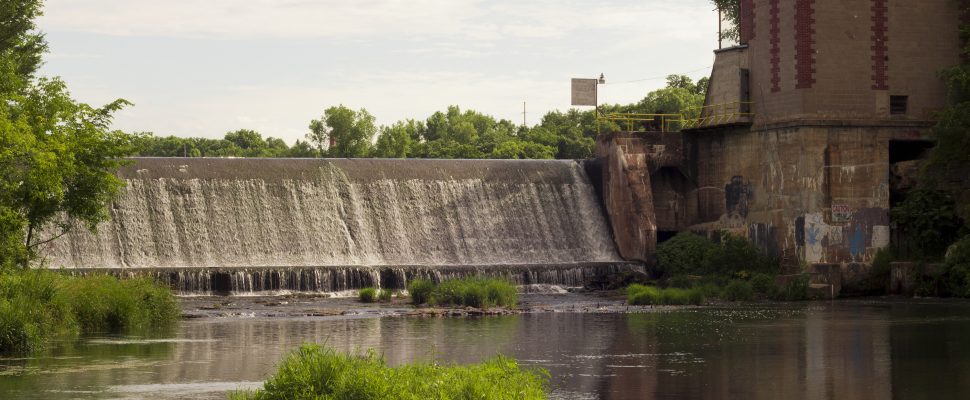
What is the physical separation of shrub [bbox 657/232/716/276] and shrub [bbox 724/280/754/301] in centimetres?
438

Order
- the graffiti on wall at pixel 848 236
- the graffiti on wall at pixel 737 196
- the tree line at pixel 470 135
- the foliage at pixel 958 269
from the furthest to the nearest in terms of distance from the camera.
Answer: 1. the tree line at pixel 470 135
2. the graffiti on wall at pixel 737 196
3. the graffiti on wall at pixel 848 236
4. the foliage at pixel 958 269

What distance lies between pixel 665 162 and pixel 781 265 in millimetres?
8197

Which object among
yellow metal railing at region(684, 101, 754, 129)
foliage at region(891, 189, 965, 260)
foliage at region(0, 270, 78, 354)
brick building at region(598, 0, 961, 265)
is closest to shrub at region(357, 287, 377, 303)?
foliage at region(0, 270, 78, 354)

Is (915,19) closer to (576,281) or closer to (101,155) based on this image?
(576,281)

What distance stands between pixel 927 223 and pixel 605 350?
75.9 ft

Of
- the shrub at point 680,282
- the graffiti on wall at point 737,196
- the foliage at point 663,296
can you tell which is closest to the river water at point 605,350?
the foliage at point 663,296

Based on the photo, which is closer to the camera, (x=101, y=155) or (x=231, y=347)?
(x=231, y=347)

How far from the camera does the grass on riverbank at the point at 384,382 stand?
18.8 metres

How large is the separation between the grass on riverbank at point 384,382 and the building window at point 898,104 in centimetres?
3525

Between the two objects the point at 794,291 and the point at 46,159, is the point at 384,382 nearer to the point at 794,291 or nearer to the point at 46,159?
the point at 46,159

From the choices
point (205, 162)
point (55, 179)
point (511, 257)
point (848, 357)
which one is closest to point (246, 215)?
point (205, 162)

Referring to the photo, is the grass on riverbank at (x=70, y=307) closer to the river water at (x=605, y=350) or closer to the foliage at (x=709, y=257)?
the river water at (x=605, y=350)

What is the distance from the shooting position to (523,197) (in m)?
59.9

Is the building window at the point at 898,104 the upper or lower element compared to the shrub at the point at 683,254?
upper
